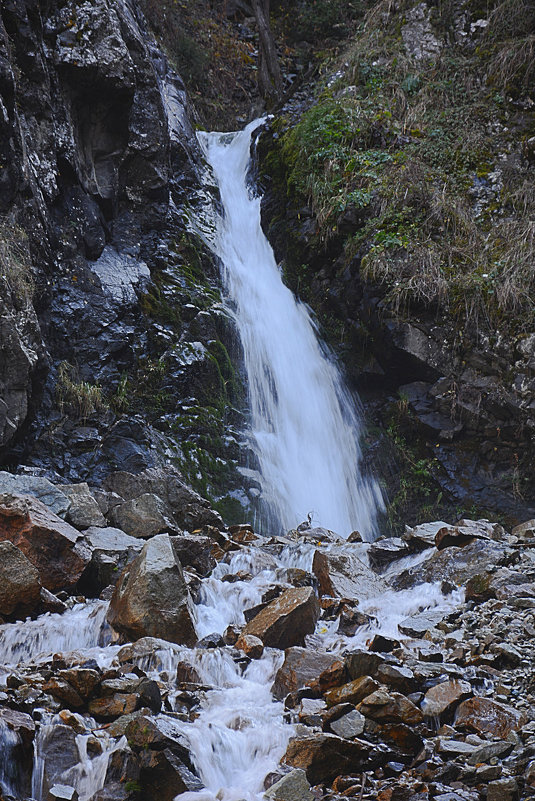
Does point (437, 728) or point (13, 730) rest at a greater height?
point (13, 730)

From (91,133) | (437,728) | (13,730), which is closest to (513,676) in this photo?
(437,728)

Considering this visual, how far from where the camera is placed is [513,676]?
2793 millimetres

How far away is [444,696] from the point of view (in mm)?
2625

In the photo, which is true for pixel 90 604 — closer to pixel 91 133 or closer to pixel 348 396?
pixel 348 396

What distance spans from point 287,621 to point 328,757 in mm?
1220

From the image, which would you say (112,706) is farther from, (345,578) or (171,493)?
(171,493)

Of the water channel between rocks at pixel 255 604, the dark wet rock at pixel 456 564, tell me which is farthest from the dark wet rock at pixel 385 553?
the dark wet rock at pixel 456 564

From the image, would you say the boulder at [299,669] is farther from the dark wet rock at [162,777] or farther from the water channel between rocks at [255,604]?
the dark wet rock at [162,777]

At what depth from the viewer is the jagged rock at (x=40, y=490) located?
4672mm

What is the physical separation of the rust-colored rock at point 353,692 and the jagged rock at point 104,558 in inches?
80.9

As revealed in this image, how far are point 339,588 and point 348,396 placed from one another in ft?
17.0

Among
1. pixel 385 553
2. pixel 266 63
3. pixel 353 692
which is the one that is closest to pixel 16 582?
pixel 353 692

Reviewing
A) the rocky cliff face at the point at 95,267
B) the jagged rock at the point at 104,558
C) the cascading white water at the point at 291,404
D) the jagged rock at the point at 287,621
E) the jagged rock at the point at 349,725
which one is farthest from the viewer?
the cascading white water at the point at 291,404

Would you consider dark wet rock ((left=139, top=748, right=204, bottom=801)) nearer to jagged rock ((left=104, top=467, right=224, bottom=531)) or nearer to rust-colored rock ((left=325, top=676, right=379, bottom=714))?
rust-colored rock ((left=325, top=676, right=379, bottom=714))
